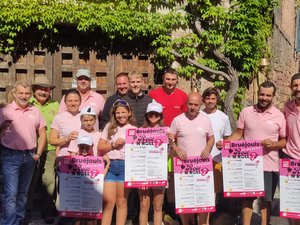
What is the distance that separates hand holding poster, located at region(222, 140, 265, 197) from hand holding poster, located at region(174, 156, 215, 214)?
23cm

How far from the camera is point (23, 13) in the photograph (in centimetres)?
703

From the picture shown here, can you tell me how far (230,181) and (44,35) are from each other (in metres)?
4.19

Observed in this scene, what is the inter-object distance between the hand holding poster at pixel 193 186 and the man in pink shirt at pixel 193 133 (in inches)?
3.9

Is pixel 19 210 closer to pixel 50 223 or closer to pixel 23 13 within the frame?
pixel 50 223

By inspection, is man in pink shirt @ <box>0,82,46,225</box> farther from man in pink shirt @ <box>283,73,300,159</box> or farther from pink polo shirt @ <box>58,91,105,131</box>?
man in pink shirt @ <box>283,73,300,159</box>

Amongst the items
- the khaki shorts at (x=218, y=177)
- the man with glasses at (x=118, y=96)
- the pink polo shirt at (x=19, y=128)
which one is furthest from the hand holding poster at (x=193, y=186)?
the pink polo shirt at (x=19, y=128)

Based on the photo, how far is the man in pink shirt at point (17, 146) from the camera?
491cm

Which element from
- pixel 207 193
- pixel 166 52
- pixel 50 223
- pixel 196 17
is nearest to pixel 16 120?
pixel 50 223

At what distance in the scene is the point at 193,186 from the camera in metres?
4.96

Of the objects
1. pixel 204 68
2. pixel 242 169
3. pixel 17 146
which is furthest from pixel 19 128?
pixel 204 68

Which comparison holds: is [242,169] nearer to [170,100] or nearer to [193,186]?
[193,186]

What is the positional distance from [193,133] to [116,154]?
897 millimetres

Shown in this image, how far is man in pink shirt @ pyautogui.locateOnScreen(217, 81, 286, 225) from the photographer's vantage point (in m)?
4.89

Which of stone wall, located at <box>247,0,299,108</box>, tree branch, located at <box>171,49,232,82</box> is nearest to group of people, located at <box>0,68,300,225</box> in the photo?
tree branch, located at <box>171,49,232,82</box>
